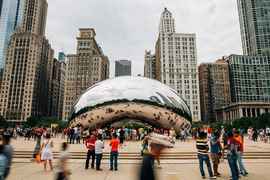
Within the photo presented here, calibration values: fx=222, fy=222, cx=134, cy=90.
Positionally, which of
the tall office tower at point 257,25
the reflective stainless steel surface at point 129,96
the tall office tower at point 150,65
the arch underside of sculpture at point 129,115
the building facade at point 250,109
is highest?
the tall office tower at point 257,25

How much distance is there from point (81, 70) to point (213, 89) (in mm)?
81420

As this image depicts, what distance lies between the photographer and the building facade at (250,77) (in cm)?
12481

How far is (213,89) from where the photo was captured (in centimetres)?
13925

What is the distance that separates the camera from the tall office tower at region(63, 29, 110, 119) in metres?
122

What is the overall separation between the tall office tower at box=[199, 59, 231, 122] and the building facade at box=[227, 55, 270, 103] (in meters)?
9.49

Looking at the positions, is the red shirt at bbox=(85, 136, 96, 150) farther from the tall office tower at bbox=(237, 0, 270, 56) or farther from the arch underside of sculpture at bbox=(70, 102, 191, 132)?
the tall office tower at bbox=(237, 0, 270, 56)

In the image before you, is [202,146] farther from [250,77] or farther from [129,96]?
[250,77]

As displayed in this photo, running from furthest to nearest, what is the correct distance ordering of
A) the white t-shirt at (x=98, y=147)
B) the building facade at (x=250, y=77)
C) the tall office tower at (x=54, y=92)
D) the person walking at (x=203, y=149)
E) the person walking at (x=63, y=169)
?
the tall office tower at (x=54, y=92), the building facade at (x=250, y=77), the white t-shirt at (x=98, y=147), the person walking at (x=203, y=149), the person walking at (x=63, y=169)

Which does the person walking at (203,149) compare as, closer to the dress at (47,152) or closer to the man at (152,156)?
the man at (152,156)

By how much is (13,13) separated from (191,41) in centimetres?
12683

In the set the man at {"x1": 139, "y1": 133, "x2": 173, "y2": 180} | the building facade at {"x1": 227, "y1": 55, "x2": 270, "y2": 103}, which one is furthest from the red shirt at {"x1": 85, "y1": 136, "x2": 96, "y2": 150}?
the building facade at {"x1": 227, "y1": 55, "x2": 270, "y2": 103}

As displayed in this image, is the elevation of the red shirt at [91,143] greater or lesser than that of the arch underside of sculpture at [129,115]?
lesser

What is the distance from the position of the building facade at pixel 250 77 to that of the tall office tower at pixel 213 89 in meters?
9.49

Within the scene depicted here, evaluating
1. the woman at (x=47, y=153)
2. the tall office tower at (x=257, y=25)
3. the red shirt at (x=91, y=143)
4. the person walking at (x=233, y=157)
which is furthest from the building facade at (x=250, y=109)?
the woman at (x=47, y=153)
